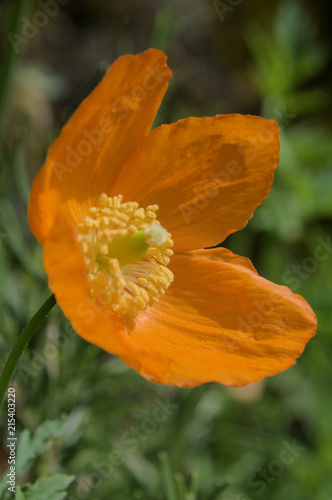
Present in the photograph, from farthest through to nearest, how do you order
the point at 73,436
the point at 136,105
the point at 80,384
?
the point at 80,384, the point at 73,436, the point at 136,105

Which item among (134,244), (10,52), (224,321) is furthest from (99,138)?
(10,52)

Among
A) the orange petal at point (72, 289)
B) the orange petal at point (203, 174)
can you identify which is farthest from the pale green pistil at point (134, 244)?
the orange petal at point (72, 289)

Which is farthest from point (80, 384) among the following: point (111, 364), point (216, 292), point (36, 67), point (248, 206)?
point (36, 67)

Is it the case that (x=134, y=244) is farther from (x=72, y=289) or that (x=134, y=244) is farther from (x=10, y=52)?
(x=10, y=52)

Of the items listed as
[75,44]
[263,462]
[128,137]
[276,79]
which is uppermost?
[128,137]

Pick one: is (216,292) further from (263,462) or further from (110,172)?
(263,462)

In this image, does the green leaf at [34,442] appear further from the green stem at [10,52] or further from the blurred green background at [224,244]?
the green stem at [10,52]
